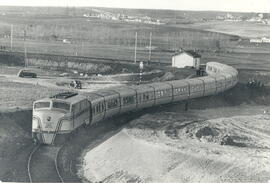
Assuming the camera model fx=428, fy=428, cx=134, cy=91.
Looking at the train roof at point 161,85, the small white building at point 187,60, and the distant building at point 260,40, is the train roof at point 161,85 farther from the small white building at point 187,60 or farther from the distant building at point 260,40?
the distant building at point 260,40

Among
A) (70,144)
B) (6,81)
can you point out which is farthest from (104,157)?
(6,81)

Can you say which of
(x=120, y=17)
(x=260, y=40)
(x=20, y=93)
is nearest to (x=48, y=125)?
(x=20, y=93)

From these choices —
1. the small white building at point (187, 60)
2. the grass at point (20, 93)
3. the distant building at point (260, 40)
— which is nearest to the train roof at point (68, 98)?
the grass at point (20, 93)

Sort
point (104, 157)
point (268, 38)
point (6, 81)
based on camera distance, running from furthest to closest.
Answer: point (268, 38)
point (6, 81)
point (104, 157)

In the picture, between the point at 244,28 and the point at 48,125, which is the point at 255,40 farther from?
the point at 48,125

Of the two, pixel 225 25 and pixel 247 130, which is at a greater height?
pixel 225 25

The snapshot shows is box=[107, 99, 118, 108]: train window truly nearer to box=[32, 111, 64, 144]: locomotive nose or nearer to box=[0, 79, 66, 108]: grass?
box=[32, 111, 64, 144]: locomotive nose

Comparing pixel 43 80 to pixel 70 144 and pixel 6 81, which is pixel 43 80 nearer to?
pixel 6 81
